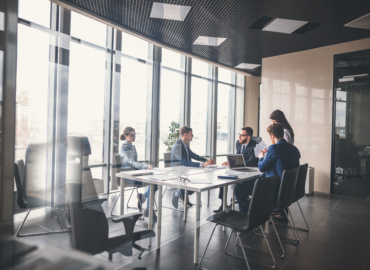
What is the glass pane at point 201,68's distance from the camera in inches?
299

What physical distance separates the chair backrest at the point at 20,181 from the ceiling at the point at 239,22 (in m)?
1.92

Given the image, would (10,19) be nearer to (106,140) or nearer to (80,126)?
(80,126)

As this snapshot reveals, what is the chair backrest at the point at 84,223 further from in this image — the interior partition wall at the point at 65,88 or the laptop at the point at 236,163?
the laptop at the point at 236,163

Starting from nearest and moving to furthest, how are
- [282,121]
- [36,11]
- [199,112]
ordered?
Result: 1. [36,11]
2. [282,121]
3. [199,112]

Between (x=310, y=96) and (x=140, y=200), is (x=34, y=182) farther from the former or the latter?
(x=310, y=96)

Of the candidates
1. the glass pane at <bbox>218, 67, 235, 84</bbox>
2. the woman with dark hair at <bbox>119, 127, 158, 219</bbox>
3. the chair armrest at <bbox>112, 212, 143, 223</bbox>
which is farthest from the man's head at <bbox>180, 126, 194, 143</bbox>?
the glass pane at <bbox>218, 67, 235, 84</bbox>

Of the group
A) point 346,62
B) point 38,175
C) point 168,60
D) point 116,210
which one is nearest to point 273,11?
point 346,62

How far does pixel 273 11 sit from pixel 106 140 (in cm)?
340

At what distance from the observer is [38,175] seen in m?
1.66

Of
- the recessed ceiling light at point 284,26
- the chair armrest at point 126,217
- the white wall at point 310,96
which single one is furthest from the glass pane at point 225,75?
the chair armrest at point 126,217

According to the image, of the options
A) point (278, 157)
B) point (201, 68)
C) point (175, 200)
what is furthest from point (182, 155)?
point (201, 68)

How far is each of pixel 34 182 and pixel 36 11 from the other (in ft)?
3.50

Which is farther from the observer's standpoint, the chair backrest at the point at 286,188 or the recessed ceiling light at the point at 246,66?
the recessed ceiling light at the point at 246,66

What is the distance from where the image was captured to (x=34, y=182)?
1.65 m
